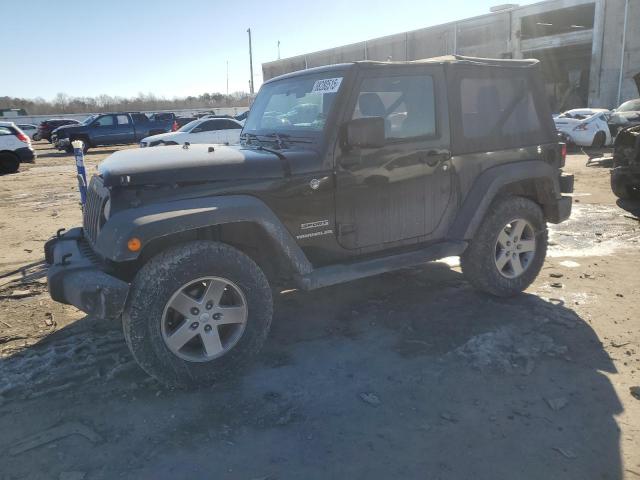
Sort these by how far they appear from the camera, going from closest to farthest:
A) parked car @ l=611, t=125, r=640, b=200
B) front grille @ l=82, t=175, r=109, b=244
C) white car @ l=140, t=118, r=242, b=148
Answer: front grille @ l=82, t=175, r=109, b=244, parked car @ l=611, t=125, r=640, b=200, white car @ l=140, t=118, r=242, b=148

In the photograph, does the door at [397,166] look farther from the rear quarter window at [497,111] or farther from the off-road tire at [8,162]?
the off-road tire at [8,162]

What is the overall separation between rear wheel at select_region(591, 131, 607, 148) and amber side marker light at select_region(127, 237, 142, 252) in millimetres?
16550

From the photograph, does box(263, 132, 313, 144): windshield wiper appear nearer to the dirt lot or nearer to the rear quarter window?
the rear quarter window

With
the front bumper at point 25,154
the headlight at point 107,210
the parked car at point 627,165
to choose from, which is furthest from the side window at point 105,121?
the headlight at point 107,210

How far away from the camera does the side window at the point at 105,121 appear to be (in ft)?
78.0

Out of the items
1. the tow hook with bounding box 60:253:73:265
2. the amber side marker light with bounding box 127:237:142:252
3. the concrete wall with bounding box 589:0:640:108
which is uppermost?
the concrete wall with bounding box 589:0:640:108

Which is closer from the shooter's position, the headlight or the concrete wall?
the headlight

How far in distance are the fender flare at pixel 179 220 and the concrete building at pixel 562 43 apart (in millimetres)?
29862

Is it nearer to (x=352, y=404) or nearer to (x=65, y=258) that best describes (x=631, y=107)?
(x=352, y=404)

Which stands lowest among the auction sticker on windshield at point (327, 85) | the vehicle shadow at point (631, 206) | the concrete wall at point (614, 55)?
the vehicle shadow at point (631, 206)

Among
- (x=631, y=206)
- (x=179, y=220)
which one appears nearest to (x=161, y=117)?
(x=631, y=206)

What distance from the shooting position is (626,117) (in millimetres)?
15727

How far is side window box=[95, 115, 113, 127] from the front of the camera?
936 inches

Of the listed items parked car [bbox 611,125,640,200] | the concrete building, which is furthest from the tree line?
parked car [bbox 611,125,640,200]
